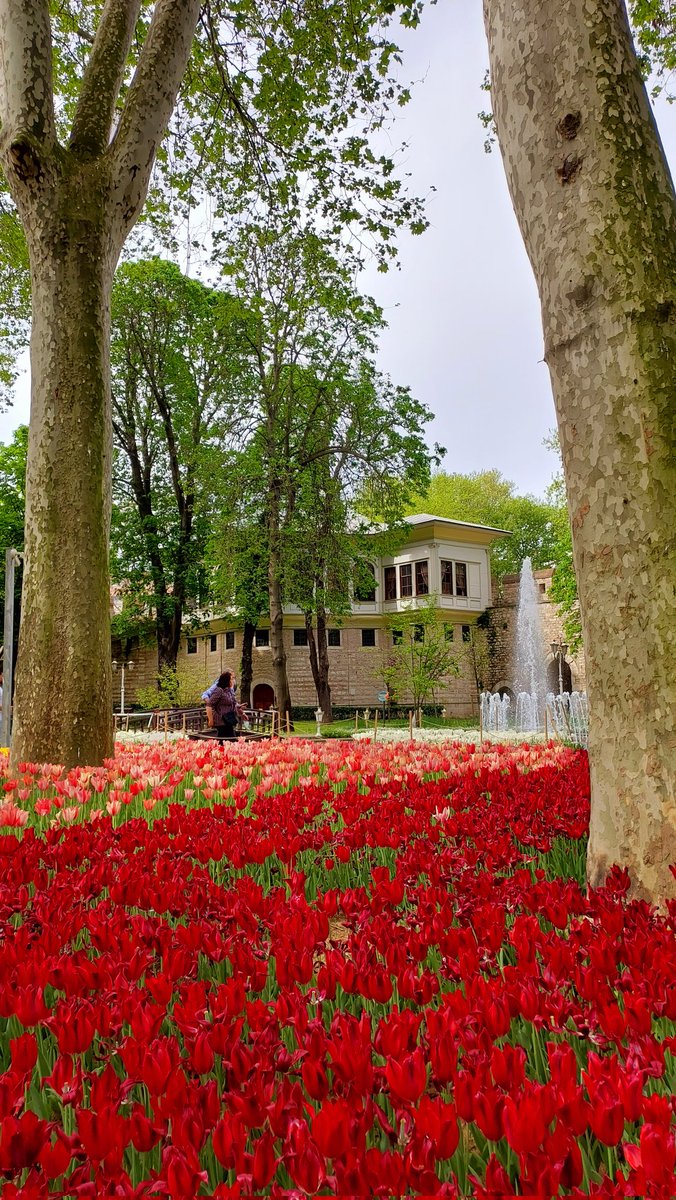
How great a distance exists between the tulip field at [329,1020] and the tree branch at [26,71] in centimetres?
641

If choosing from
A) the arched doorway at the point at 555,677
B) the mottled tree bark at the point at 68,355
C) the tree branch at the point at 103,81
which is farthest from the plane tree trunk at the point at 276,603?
the mottled tree bark at the point at 68,355

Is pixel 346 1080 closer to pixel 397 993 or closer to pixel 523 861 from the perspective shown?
pixel 397 993

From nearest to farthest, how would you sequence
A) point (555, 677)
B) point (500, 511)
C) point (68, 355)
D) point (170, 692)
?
point (68, 355)
point (170, 692)
point (555, 677)
point (500, 511)

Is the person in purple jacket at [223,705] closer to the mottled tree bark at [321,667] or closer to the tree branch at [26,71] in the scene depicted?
the tree branch at [26,71]

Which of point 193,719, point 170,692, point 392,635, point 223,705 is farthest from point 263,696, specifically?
point 223,705

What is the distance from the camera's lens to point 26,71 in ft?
23.2

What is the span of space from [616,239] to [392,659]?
39283 millimetres

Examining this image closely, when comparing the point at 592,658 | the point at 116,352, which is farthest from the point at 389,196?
the point at 116,352

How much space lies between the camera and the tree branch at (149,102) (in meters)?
7.38

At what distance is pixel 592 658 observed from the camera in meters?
2.95

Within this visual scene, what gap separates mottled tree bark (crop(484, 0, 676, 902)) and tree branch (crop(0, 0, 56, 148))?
5.17 metres

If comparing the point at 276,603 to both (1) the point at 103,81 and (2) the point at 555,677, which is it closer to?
(1) the point at 103,81

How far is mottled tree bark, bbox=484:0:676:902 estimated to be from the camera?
107 inches

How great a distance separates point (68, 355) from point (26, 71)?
2656mm
